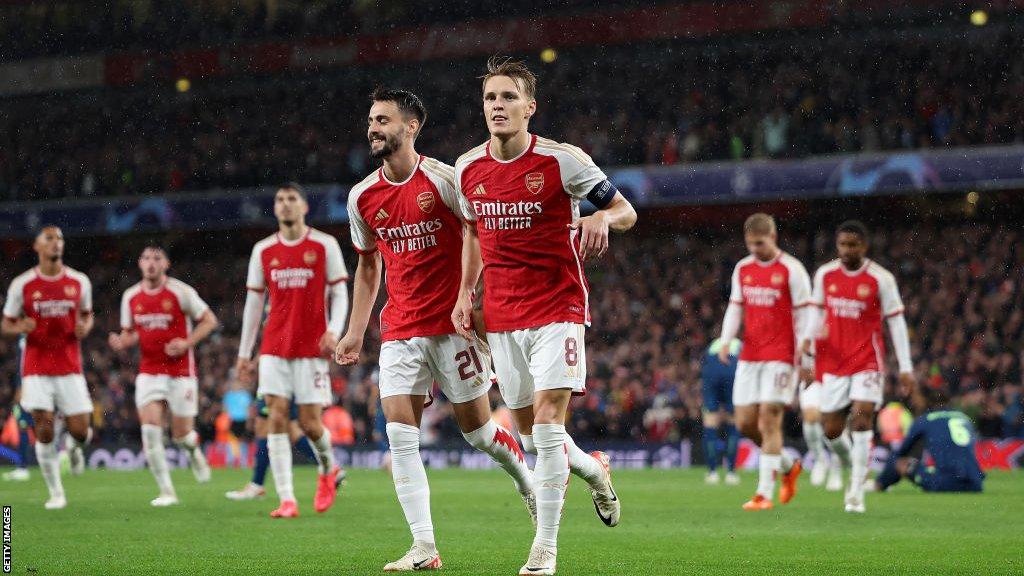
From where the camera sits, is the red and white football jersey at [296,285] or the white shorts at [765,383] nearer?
the red and white football jersey at [296,285]

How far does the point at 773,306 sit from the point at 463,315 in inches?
231

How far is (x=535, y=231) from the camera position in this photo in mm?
7000

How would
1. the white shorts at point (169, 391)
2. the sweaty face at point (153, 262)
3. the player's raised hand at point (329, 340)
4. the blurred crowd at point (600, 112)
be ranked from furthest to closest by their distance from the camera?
1. the blurred crowd at point (600, 112)
2. the sweaty face at point (153, 262)
3. the white shorts at point (169, 391)
4. the player's raised hand at point (329, 340)

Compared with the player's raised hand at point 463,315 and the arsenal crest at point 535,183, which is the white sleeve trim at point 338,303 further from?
the arsenal crest at point 535,183

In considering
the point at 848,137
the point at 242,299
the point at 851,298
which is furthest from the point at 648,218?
the point at 851,298

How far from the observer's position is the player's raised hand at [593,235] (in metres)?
6.29

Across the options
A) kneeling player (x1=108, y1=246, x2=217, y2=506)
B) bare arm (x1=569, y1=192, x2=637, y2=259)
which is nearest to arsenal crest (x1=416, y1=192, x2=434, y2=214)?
bare arm (x1=569, y1=192, x2=637, y2=259)

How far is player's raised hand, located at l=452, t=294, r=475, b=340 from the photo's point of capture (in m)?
7.16

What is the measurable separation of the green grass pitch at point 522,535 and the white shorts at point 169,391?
2.99ft

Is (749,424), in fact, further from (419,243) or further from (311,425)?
(419,243)

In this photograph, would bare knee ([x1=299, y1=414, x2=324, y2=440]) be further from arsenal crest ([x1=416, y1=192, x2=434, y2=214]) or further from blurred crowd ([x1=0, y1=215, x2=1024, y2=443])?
blurred crowd ([x1=0, y1=215, x2=1024, y2=443])

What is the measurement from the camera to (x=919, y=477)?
14.7 m

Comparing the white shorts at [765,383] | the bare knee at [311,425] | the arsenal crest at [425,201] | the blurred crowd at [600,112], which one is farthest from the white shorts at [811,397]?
the blurred crowd at [600,112]

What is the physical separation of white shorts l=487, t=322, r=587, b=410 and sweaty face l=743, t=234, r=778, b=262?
548 centimetres
